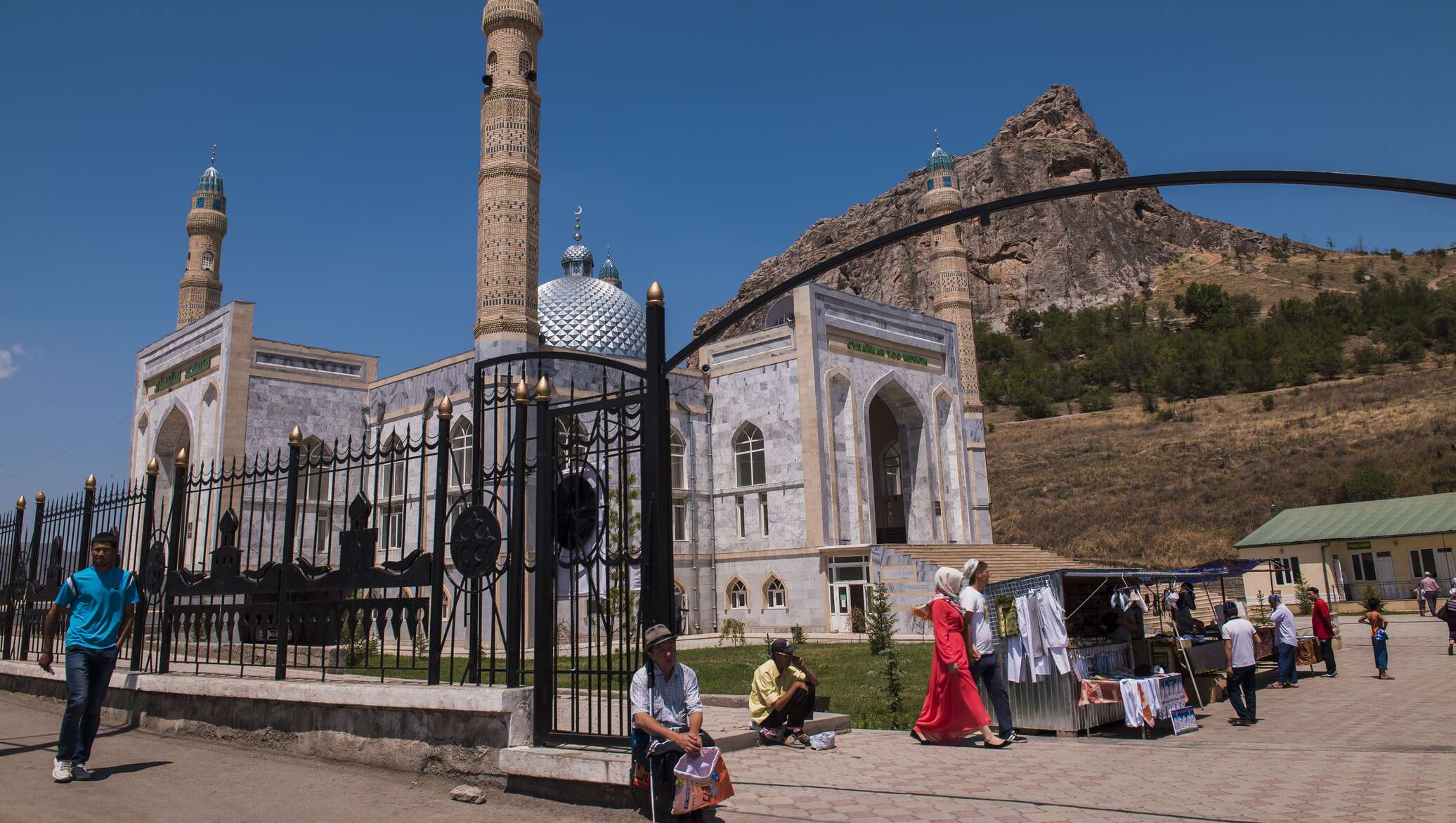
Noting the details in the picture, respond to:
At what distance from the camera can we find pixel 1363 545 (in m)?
30.2

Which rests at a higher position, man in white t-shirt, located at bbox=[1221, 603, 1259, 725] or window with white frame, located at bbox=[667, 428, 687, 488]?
window with white frame, located at bbox=[667, 428, 687, 488]

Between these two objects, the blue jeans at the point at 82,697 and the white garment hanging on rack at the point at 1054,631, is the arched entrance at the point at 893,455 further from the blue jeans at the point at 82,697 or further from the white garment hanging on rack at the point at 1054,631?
the blue jeans at the point at 82,697

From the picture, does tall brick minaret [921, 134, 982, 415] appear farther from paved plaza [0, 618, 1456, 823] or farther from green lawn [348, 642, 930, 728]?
paved plaza [0, 618, 1456, 823]

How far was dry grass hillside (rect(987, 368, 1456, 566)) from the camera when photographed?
4228cm

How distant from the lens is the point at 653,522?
5.79 meters

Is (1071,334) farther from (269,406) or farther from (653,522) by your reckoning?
(653,522)

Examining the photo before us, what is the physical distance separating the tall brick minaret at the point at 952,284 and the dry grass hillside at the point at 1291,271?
5613cm

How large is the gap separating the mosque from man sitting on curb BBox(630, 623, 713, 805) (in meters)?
19.2

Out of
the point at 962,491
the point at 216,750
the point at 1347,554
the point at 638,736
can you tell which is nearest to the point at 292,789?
the point at 216,750

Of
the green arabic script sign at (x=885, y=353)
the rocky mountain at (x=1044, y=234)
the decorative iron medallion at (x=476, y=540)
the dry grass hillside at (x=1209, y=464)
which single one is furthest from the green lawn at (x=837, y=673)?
the rocky mountain at (x=1044, y=234)

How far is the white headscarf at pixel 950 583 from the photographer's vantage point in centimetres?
830

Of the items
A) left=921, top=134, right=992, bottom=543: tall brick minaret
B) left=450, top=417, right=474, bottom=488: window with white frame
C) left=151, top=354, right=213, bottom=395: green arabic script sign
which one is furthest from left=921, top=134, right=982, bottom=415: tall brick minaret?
left=151, top=354, right=213, bottom=395: green arabic script sign

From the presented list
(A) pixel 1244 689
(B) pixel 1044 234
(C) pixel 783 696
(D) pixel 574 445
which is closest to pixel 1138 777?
(C) pixel 783 696

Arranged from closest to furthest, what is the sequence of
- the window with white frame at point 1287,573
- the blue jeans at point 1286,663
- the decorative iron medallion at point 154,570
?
the decorative iron medallion at point 154,570 → the blue jeans at point 1286,663 → the window with white frame at point 1287,573
